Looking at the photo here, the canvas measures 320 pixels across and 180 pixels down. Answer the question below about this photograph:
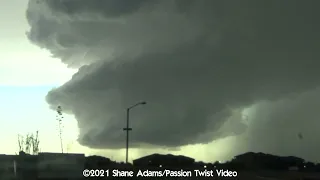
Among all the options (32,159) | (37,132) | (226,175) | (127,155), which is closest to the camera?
(226,175)

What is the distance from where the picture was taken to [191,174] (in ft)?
151

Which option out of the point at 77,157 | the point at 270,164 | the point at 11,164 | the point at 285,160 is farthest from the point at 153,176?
the point at 285,160

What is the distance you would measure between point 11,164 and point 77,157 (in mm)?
7920

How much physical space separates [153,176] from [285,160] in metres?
54.7

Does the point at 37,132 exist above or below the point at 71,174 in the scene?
above

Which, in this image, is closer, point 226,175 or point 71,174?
point 226,175

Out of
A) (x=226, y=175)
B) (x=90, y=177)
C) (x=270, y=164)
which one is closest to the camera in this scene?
(x=226, y=175)

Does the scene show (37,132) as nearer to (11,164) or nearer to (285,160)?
(11,164)

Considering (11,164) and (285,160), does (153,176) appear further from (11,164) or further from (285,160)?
(285,160)

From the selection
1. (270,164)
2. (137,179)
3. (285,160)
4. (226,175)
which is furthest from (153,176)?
(285,160)

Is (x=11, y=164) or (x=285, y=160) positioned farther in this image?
(x=285, y=160)

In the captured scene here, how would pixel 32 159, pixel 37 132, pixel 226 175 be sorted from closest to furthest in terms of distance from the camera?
pixel 226 175, pixel 32 159, pixel 37 132

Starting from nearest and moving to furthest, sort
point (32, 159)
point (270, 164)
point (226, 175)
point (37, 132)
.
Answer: point (226, 175) < point (32, 159) < point (37, 132) < point (270, 164)

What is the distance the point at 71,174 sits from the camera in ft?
164
